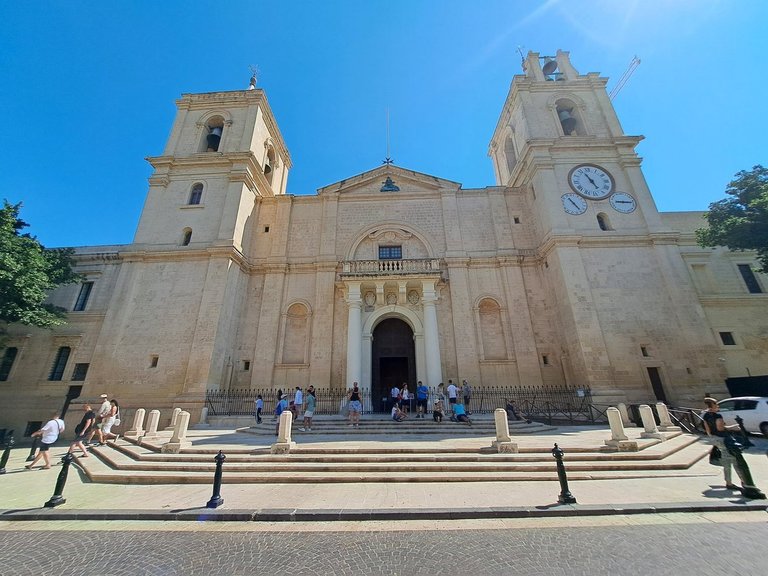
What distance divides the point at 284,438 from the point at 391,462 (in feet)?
9.50

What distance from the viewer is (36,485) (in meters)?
6.96

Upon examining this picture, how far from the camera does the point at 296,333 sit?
1734cm

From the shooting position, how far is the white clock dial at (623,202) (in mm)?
17625

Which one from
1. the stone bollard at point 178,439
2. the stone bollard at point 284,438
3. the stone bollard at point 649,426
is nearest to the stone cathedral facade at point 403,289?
the stone bollard at point 649,426

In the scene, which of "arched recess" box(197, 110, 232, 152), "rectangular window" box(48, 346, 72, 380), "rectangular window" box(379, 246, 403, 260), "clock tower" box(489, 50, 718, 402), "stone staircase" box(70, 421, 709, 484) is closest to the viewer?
"stone staircase" box(70, 421, 709, 484)

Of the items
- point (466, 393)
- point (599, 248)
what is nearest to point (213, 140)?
point (466, 393)

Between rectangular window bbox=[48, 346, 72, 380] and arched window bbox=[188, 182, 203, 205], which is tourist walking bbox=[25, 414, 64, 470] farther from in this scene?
arched window bbox=[188, 182, 203, 205]

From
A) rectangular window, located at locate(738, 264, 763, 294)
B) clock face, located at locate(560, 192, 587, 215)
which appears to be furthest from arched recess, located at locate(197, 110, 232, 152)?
rectangular window, located at locate(738, 264, 763, 294)

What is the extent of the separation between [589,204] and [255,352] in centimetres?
2013

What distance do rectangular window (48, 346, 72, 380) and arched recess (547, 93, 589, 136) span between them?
104 ft

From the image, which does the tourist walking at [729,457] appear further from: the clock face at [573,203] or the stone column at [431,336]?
the clock face at [573,203]

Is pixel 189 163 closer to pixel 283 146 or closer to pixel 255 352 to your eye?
pixel 283 146

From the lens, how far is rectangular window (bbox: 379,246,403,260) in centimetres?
1919

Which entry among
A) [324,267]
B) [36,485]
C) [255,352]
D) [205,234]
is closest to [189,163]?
[205,234]
